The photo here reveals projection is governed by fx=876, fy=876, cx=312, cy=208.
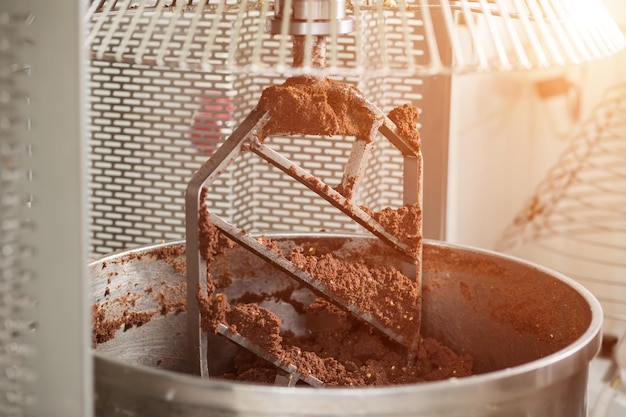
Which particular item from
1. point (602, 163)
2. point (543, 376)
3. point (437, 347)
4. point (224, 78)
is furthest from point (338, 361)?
point (602, 163)

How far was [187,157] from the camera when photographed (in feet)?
4.19

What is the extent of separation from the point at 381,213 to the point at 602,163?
0.80 metres

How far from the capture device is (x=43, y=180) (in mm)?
595

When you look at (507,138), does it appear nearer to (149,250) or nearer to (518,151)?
(518,151)

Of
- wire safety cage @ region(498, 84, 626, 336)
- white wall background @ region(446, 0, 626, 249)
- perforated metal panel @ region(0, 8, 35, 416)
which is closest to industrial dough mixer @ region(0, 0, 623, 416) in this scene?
perforated metal panel @ region(0, 8, 35, 416)

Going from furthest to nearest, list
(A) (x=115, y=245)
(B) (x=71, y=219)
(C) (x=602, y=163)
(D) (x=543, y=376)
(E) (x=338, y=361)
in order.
→ (C) (x=602, y=163) → (A) (x=115, y=245) → (E) (x=338, y=361) → (D) (x=543, y=376) → (B) (x=71, y=219)

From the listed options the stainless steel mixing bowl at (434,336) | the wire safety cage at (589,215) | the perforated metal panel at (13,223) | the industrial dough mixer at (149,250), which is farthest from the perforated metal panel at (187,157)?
the perforated metal panel at (13,223)

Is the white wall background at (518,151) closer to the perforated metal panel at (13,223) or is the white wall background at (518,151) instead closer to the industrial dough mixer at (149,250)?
the industrial dough mixer at (149,250)

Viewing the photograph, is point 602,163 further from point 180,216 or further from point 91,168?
point 91,168

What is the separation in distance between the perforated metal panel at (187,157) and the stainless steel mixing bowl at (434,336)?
240mm

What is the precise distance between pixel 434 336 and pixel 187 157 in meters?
0.45

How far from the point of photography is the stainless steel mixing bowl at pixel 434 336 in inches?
25.3

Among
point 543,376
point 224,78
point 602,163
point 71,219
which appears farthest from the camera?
point 602,163

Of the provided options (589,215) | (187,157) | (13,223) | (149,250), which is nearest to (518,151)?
(589,215)
